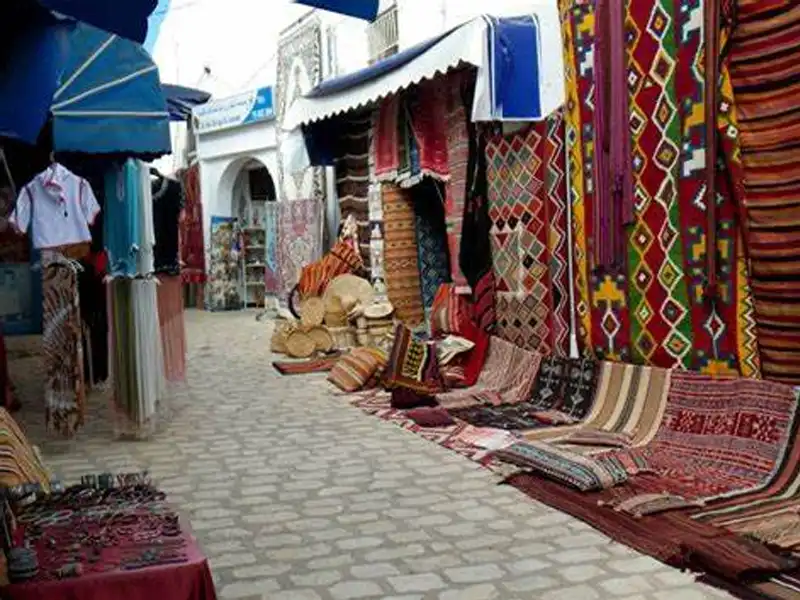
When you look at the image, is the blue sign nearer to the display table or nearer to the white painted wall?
the white painted wall

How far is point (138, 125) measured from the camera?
553 cm

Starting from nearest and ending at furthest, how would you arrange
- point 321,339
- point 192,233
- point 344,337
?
point 321,339
point 344,337
point 192,233

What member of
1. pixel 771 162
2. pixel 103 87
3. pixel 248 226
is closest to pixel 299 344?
pixel 103 87

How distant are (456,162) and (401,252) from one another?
8.11 ft

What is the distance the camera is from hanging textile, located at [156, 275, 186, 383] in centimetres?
711

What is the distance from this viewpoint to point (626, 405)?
17.4 ft

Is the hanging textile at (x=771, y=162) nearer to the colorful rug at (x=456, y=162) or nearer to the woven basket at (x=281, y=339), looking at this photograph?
the colorful rug at (x=456, y=162)

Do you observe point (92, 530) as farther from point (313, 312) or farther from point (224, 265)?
point (224, 265)

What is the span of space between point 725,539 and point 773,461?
0.86m

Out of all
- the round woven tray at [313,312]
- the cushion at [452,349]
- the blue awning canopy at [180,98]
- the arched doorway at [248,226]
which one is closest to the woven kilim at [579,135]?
the cushion at [452,349]

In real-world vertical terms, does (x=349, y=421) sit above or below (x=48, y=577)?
below

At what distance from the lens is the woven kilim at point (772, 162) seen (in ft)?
13.1

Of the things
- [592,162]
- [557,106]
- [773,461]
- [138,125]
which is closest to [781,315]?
[773,461]

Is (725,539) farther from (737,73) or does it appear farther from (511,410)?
(511,410)
